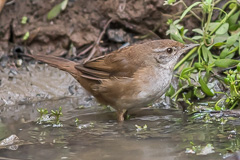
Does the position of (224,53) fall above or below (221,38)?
below

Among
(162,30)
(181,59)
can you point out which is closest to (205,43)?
(181,59)

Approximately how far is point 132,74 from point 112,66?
11.0 inches

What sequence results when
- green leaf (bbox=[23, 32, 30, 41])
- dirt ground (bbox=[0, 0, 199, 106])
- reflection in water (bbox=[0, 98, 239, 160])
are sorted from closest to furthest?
reflection in water (bbox=[0, 98, 239, 160]) → dirt ground (bbox=[0, 0, 199, 106]) → green leaf (bbox=[23, 32, 30, 41])

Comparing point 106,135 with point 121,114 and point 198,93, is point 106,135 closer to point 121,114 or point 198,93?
point 121,114

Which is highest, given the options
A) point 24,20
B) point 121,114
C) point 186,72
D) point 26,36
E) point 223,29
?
point 24,20

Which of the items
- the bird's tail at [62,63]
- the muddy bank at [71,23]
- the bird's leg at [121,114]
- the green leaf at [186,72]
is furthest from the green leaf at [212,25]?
the bird's tail at [62,63]

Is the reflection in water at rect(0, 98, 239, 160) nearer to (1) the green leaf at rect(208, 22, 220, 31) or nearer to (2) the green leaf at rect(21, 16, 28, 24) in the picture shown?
(1) the green leaf at rect(208, 22, 220, 31)

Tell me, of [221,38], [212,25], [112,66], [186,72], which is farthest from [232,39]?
[112,66]

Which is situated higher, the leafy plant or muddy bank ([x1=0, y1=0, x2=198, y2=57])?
muddy bank ([x1=0, y1=0, x2=198, y2=57])

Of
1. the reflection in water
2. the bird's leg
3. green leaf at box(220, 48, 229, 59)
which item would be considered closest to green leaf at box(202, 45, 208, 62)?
green leaf at box(220, 48, 229, 59)

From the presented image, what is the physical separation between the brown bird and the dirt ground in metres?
1.34

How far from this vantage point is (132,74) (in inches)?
215

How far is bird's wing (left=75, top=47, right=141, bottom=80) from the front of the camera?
5512mm

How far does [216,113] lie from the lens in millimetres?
5402
